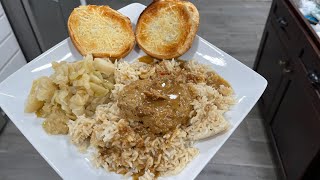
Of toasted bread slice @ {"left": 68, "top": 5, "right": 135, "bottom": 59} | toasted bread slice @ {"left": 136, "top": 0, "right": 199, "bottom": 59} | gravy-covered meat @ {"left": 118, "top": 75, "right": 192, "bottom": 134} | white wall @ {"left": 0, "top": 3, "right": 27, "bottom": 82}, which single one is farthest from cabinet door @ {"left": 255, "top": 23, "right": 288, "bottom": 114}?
white wall @ {"left": 0, "top": 3, "right": 27, "bottom": 82}

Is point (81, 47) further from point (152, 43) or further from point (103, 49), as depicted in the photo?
point (152, 43)

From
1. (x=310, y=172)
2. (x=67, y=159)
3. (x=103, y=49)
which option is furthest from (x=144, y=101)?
(x=310, y=172)

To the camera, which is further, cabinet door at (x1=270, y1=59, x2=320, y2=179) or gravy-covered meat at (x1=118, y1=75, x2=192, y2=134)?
cabinet door at (x1=270, y1=59, x2=320, y2=179)

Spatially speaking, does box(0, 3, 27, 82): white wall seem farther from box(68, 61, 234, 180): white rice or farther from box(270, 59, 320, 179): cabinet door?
box(270, 59, 320, 179): cabinet door

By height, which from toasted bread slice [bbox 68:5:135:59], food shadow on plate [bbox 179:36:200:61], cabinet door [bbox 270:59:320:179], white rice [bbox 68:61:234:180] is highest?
toasted bread slice [bbox 68:5:135:59]

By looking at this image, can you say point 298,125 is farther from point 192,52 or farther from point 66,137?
point 66,137

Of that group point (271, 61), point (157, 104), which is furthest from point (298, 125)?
point (157, 104)

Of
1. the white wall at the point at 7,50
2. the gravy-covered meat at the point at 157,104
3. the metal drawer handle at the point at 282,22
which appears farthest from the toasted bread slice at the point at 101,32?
the metal drawer handle at the point at 282,22
